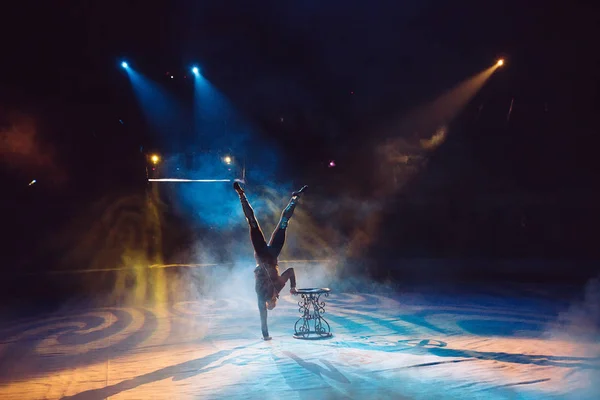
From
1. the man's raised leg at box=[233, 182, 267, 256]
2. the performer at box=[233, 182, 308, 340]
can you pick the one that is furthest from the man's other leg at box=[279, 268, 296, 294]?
the man's raised leg at box=[233, 182, 267, 256]

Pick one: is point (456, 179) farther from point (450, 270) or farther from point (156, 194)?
point (156, 194)

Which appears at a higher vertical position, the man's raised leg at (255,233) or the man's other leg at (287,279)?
the man's raised leg at (255,233)

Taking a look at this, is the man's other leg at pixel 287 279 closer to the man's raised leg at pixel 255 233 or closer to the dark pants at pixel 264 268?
the dark pants at pixel 264 268

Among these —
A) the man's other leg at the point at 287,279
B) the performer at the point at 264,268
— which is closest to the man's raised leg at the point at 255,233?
the performer at the point at 264,268

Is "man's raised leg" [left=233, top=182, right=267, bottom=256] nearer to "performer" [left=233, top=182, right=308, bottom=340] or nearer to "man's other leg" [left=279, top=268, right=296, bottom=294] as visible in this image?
"performer" [left=233, top=182, right=308, bottom=340]

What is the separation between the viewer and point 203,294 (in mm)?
14047

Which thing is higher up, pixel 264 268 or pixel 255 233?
pixel 255 233

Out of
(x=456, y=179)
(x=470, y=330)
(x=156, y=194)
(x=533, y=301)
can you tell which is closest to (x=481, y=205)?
(x=456, y=179)

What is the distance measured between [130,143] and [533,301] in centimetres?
1493

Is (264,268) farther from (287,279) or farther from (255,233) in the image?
(255,233)

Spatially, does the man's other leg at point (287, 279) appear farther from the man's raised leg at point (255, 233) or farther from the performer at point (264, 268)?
the man's raised leg at point (255, 233)

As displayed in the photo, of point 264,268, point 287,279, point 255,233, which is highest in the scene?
point 255,233

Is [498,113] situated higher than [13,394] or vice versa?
[498,113]

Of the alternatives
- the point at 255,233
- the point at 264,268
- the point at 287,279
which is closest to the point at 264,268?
the point at 264,268
